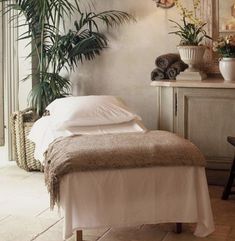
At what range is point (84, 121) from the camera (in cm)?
391

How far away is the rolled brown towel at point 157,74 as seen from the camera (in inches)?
189

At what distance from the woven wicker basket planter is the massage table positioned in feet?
5.42

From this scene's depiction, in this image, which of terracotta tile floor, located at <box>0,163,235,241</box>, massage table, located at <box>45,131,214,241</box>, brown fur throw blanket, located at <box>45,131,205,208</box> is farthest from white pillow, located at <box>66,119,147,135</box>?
terracotta tile floor, located at <box>0,163,235,241</box>

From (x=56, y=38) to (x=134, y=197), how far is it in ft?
7.35

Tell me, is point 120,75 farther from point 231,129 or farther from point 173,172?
point 173,172

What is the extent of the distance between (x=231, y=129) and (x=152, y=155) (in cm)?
144

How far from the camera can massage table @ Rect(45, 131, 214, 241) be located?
316 centimetres

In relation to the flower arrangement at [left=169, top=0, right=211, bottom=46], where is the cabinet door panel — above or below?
below

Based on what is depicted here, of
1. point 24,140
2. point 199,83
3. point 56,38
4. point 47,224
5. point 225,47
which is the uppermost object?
point 56,38

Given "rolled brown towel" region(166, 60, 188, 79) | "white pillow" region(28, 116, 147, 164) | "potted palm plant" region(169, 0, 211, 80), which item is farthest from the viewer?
"rolled brown towel" region(166, 60, 188, 79)

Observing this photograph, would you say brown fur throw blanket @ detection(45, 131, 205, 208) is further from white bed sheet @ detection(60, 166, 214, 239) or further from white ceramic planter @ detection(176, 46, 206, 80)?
white ceramic planter @ detection(176, 46, 206, 80)

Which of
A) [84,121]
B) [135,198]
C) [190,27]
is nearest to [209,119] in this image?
[190,27]

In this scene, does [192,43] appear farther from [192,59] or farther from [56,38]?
[56,38]

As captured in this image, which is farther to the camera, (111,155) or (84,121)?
(84,121)
